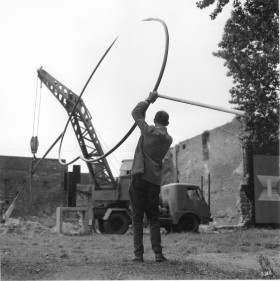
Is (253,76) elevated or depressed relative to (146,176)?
elevated

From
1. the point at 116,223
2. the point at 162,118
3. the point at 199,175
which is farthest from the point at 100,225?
the point at 162,118

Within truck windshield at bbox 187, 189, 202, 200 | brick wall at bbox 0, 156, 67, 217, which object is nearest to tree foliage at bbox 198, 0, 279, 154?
truck windshield at bbox 187, 189, 202, 200

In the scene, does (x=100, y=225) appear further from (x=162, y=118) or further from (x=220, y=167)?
(x=162, y=118)

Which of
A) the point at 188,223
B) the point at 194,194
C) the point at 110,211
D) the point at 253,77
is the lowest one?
the point at 188,223

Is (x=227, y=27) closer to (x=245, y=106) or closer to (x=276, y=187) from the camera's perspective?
(x=245, y=106)

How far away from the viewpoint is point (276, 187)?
68.3 feet

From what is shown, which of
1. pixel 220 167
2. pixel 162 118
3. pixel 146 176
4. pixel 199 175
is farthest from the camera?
pixel 199 175

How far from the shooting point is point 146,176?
4980 mm

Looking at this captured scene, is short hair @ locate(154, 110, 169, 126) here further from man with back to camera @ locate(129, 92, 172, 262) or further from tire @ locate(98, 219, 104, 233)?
tire @ locate(98, 219, 104, 233)

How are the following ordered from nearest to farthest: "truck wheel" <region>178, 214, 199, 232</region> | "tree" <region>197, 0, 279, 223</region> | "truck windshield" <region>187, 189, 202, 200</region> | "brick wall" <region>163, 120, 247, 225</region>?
"tree" <region>197, 0, 279, 223</region>
"truck wheel" <region>178, 214, 199, 232</region>
"truck windshield" <region>187, 189, 202, 200</region>
"brick wall" <region>163, 120, 247, 225</region>

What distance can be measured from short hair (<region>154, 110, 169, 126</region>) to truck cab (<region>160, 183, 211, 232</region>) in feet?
37.0

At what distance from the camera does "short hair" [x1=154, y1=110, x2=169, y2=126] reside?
5.21 m

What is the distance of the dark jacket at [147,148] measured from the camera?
4.99 metres

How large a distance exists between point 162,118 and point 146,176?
703 millimetres
